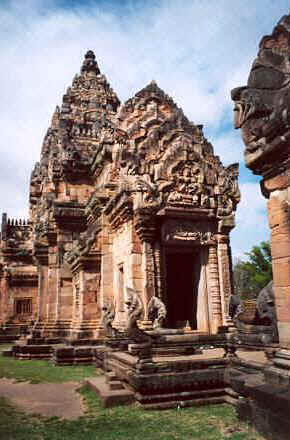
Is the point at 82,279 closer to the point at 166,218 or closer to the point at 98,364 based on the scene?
the point at 98,364

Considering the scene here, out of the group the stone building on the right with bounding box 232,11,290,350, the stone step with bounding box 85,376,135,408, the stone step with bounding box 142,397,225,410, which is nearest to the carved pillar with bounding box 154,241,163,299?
the stone step with bounding box 85,376,135,408

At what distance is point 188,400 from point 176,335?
247 cm

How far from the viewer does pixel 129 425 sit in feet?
17.9

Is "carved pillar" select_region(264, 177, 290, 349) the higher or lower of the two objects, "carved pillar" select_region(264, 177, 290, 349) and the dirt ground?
the higher

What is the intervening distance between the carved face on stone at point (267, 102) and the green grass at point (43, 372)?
7.63 metres

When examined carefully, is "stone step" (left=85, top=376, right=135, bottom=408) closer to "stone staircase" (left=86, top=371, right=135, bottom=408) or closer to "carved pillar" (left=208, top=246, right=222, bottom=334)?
"stone staircase" (left=86, top=371, right=135, bottom=408)

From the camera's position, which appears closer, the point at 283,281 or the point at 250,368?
the point at 283,281

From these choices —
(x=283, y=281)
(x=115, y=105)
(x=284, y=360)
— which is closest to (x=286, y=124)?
(x=283, y=281)

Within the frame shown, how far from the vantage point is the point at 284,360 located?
160 inches

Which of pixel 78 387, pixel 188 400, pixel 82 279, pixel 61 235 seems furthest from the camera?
pixel 61 235

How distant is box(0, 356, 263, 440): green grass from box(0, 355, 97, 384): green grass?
2917 mm

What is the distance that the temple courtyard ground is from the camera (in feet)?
16.5

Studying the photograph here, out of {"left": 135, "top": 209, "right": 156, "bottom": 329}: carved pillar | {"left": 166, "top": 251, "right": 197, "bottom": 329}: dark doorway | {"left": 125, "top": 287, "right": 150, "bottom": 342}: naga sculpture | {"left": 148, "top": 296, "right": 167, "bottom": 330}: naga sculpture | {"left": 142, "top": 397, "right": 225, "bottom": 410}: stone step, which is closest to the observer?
{"left": 142, "top": 397, "right": 225, "bottom": 410}: stone step

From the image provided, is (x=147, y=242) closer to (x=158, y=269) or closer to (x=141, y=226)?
(x=141, y=226)
